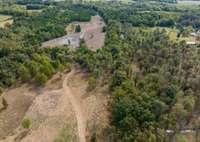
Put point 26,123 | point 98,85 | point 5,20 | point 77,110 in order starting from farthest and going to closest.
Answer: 1. point 5,20
2. point 98,85
3. point 77,110
4. point 26,123

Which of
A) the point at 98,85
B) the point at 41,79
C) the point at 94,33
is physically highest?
the point at 94,33

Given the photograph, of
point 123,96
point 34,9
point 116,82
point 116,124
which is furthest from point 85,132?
point 34,9

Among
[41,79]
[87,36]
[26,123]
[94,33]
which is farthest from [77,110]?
[94,33]

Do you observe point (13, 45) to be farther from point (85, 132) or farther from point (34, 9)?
point (34, 9)

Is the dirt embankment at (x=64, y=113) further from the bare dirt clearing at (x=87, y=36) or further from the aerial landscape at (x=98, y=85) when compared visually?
the bare dirt clearing at (x=87, y=36)

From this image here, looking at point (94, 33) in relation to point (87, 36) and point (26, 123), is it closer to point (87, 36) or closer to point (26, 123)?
point (87, 36)

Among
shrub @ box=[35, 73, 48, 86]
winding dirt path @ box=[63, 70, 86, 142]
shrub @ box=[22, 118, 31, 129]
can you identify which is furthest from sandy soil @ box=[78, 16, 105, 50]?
shrub @ box=[22, 118, 31, 129]

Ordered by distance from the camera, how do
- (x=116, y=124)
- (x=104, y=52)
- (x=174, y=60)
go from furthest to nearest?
(x=104, y=52), (x=174, y=60), (x=116, y=124)
